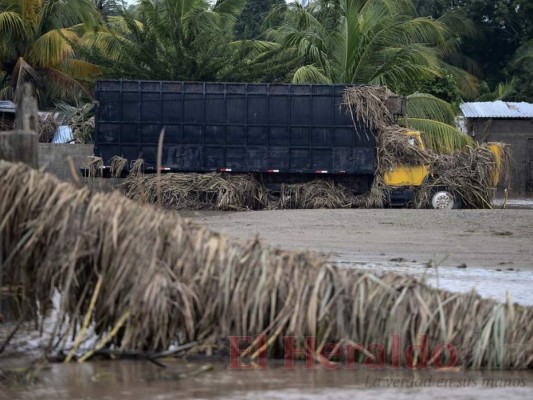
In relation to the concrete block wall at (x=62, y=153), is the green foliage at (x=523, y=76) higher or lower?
higher

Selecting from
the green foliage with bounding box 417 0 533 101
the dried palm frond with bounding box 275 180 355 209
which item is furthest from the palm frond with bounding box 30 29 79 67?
the green foliage with bounding box 417 0 533 101

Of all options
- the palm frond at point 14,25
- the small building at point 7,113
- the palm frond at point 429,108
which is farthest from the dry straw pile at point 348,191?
the palm frond at point 14,25

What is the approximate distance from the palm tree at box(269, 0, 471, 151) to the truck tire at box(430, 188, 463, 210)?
2572 millimetres

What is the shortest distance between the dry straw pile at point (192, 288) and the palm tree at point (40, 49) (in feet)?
71.8

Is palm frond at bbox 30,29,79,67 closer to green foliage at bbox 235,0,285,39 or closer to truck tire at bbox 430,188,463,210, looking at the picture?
truck tire at bbox 430,188,463,210

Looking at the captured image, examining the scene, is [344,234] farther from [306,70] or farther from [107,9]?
[107,9]

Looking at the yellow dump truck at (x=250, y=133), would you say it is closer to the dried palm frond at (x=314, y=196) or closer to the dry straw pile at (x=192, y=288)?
the dried palm frond at (x=314, y=196)

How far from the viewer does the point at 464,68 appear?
1788 inches

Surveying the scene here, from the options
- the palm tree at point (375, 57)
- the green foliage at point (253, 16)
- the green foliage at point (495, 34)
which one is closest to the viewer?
the palm tree at point (375, 57)

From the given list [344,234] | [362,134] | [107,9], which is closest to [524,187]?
[362,134]

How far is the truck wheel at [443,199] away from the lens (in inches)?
888

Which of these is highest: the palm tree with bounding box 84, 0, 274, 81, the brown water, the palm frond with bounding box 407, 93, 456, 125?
the palm tree with bounding box 84, 0, 274, 81

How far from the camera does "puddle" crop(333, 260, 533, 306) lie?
9344 mm

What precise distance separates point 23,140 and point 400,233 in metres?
9.38
